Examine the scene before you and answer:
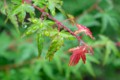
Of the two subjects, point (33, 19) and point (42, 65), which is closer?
point (33, 19)

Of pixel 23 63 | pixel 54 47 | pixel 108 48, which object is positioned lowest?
pixel 23 63

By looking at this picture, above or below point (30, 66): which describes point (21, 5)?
above

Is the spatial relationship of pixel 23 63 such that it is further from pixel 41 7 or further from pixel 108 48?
pixel 41 7

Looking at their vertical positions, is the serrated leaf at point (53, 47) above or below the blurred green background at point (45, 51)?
above

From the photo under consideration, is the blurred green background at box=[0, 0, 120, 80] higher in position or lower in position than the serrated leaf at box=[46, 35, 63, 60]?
lower

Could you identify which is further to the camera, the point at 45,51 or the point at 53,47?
the point at 45,51

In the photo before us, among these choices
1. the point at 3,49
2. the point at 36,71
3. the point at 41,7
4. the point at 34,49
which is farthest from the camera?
the point at 3,49

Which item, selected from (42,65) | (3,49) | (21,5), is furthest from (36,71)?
(21,5)

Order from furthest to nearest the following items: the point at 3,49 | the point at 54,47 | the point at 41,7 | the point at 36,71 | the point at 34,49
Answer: the point at 3,49
the point at 34,49
the point at 36,71
the point at 41,7
the point at 54,47

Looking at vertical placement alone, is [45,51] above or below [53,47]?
below

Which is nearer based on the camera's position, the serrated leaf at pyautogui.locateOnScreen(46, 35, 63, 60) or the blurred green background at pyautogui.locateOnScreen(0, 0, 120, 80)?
the serrated leaf at pyautogui.locateOnScreen(46, 35, 63, 60)

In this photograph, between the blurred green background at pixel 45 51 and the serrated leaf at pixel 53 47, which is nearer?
the serrated leaf at pixel 53 47
